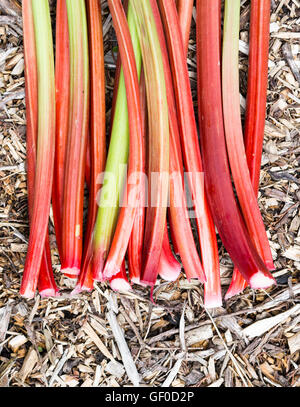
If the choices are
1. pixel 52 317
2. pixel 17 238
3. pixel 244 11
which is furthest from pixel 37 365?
pixel 244 11

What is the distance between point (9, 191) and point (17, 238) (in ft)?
0.69

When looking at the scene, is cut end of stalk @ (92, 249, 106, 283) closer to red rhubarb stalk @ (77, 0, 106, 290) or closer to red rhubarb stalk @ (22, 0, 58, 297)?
red rhubarb stalk @ (77, 0, 106, 290)

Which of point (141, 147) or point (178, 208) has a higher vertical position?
point (141, 147)

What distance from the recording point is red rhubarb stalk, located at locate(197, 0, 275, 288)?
66.3 inches

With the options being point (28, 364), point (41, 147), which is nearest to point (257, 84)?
point (41, 147)

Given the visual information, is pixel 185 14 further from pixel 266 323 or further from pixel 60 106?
pixel 266 323

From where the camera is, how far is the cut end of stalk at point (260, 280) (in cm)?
161

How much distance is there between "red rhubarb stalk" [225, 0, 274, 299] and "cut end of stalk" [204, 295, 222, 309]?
7 centimetres

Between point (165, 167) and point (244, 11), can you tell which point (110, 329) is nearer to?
point (165, 167)

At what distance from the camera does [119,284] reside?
1760 millimetres

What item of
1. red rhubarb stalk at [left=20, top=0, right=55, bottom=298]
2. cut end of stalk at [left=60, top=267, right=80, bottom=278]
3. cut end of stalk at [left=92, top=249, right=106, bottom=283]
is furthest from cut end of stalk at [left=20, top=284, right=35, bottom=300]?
cut end of stalk at [left=92, top=249, right=106, bottom=283]

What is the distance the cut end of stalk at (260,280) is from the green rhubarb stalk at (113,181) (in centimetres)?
58

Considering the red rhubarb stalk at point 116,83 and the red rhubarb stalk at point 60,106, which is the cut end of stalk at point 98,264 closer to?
the red rhubarb stalk at point 60,106

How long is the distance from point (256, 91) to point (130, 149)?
1.93ft
